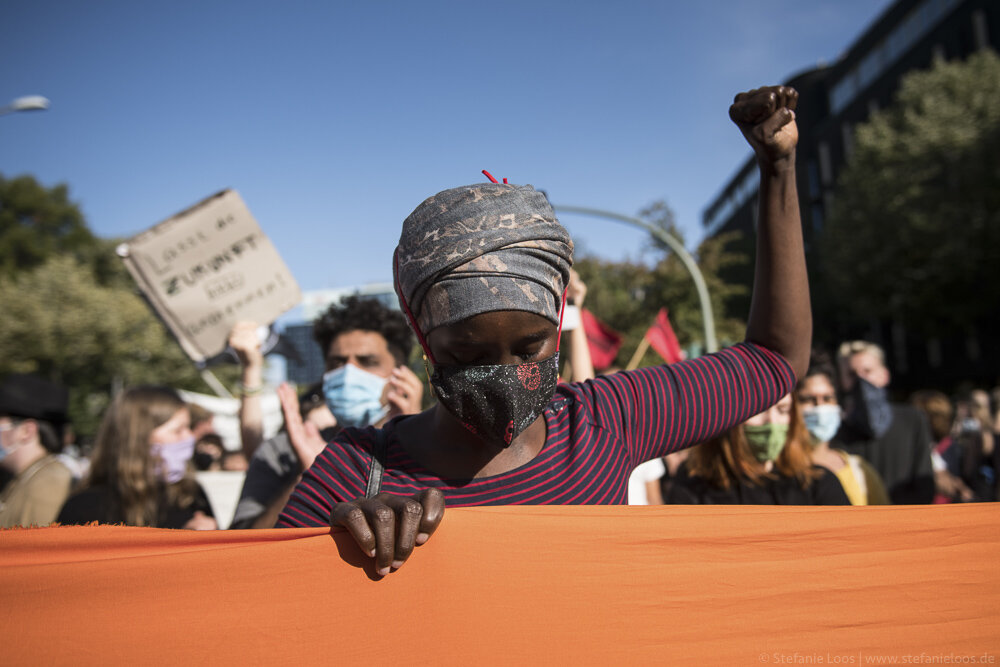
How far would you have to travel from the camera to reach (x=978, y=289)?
1035 inches

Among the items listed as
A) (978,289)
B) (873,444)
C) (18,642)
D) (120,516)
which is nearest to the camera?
(18,642)

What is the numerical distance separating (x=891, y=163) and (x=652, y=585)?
94.6 feet

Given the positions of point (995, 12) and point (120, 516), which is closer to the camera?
point (120, 516)

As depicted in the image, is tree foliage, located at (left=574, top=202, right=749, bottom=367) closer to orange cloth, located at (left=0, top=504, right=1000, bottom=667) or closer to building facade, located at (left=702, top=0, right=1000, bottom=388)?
building facade, located at (left=702, top=0, right=1000, bottom=388)

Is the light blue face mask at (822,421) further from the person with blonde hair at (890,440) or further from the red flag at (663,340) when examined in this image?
the red flag at (663,340)

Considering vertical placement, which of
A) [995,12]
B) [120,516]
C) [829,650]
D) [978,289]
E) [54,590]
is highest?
[995,12]

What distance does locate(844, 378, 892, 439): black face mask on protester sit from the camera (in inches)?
195

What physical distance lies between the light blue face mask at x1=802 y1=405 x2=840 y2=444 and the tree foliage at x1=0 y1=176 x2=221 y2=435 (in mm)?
26078

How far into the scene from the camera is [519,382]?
155 cm

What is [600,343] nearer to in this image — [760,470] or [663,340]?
[663,340]

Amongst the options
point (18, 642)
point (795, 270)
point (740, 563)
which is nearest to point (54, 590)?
point (18, 642)

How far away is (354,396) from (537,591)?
5.60 ft

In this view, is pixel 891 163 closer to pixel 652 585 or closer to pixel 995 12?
pixel 995 12

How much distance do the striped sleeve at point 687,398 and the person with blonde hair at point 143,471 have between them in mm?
2355
